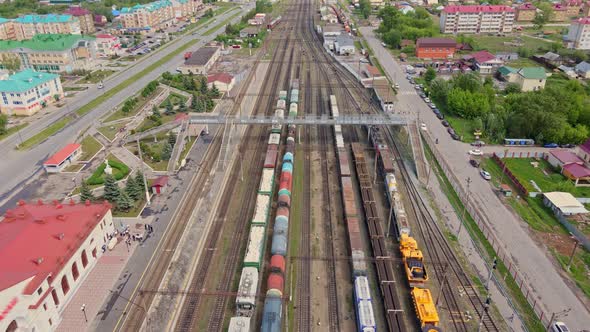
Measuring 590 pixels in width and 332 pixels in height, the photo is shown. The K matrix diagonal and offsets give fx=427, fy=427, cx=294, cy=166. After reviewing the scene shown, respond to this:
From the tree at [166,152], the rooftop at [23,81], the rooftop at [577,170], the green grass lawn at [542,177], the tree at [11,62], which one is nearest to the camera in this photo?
the green grass lawn at [542,177]

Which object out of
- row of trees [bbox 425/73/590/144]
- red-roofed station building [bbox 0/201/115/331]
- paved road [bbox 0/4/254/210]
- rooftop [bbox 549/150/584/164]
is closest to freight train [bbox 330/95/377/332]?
red-roofed station building [bbox 0/201/115/331]

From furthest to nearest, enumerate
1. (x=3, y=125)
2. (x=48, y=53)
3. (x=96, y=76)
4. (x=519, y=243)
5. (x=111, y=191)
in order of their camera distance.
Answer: (x=48, y=53) → (x=96, y=76) → (x=3, y=125) → (x=111, y=191) → (x=519, y=243)

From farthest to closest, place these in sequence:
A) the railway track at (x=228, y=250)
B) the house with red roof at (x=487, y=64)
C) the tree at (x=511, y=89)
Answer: the house with red roof at (x=487, y=64)
the tree at (x=511, y=89)
the railway track at (x=228, y=250)

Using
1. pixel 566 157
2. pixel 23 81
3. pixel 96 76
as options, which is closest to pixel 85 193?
pixel 23 81

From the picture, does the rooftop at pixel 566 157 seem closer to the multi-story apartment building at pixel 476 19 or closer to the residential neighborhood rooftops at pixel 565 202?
the residential neighborhood rooftops at pixel 565 202

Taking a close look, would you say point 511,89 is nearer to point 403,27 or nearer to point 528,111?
point 528,111

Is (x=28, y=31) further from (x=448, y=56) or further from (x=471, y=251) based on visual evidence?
(x=471, y=251)

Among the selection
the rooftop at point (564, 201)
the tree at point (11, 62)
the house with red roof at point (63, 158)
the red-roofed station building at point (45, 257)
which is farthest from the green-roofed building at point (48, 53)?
the rooftop at point (564, 201)
